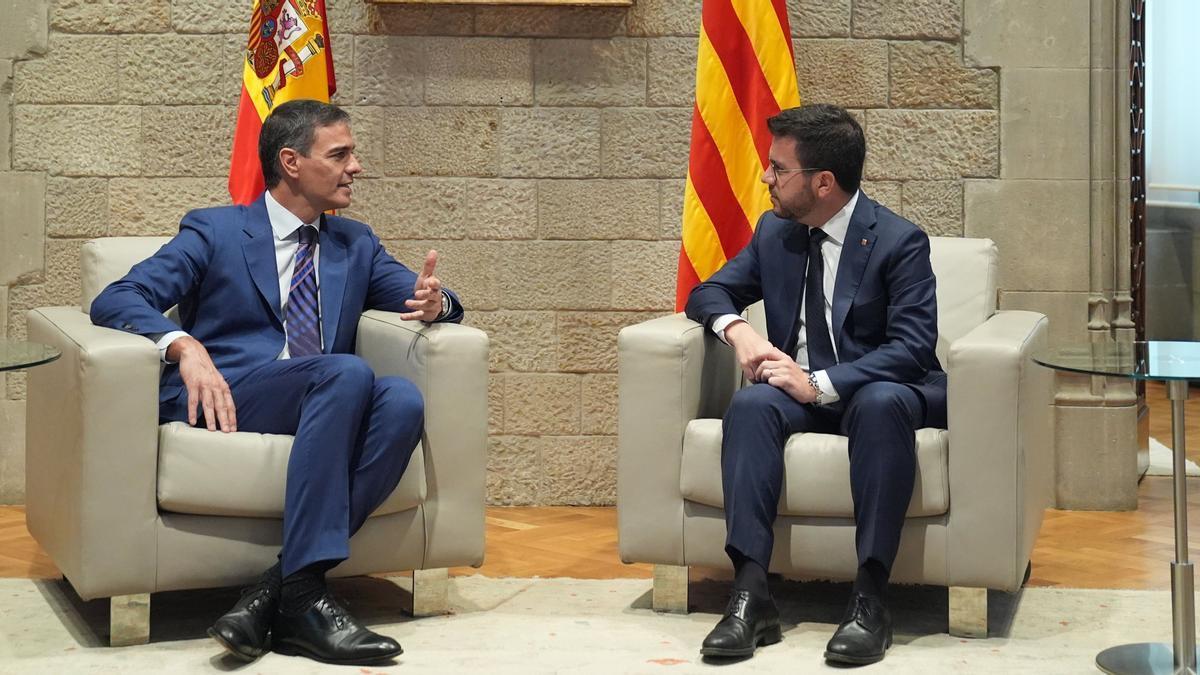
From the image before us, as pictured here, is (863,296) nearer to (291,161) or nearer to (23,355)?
(291,161)

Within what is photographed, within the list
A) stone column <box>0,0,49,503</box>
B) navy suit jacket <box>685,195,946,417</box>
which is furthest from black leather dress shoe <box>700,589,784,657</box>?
stone column <box>0,0,49,503</box>

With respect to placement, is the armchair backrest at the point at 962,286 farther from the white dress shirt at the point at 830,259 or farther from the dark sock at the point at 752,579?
the dark sock at the point at 752,579

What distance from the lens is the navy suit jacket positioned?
319 cm

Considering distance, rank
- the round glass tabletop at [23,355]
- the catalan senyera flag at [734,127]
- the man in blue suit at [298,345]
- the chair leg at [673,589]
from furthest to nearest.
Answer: the catalan senyera flag at [734,127] < the chair leg at [673,589] < the man in blue suit at [298,345] < the round glass tabletop at [23,355]

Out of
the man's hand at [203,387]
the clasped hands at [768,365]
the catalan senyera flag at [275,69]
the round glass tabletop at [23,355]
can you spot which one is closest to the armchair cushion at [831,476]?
the clasped hands at [768,365]

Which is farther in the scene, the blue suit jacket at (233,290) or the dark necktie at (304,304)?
the dark necktie at (304,304)

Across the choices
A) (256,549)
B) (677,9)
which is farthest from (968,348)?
(677,9)

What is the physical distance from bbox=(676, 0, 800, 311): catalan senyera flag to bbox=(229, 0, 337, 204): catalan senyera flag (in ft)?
3.54

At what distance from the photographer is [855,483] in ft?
9.82

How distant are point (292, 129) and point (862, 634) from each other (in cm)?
169

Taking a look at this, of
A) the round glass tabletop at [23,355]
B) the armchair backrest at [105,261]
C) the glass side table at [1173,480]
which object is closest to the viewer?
the round glass tabletop at [23,355]

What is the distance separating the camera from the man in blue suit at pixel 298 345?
2.90 m

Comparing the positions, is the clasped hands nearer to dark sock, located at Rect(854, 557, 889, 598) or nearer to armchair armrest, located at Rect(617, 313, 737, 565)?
armchair armrest, located at Rect(617, 313, 737, 565)

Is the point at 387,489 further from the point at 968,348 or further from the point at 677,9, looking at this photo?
the point at 677,9
